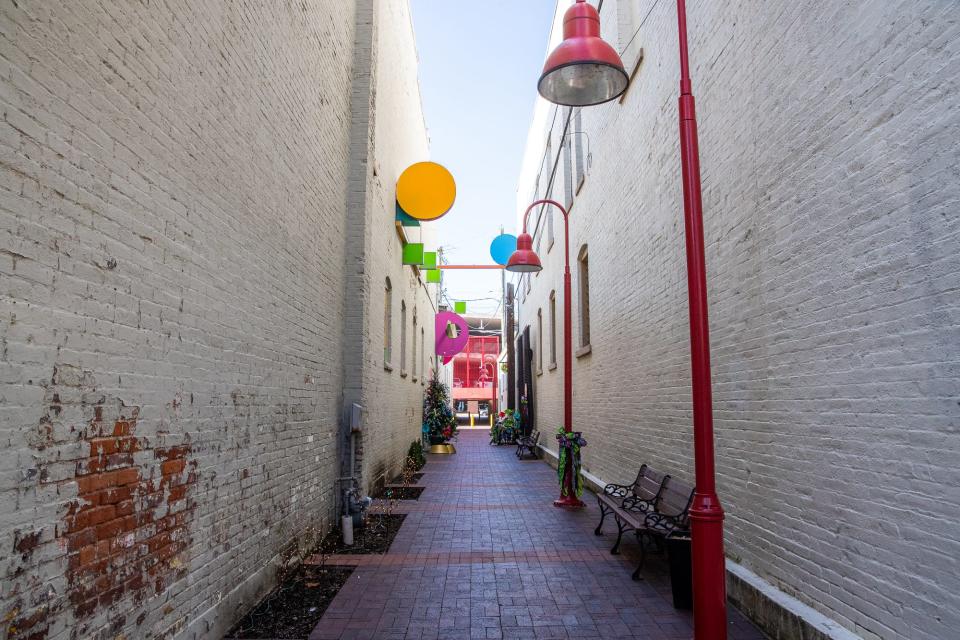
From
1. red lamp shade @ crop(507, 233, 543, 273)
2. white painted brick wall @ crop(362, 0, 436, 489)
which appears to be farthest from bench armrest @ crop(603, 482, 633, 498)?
red lamp shade @ crop(507, 233, 543, 273)

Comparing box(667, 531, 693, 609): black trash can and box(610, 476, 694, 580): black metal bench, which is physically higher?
box(610, 476, 694, 580): black metal bench

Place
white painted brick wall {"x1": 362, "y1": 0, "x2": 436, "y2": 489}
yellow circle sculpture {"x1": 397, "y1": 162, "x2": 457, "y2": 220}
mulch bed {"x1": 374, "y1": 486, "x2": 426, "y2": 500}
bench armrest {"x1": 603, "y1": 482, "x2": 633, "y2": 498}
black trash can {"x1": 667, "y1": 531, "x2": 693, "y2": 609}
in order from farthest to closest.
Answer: yellow circle sculpture {"x1": 397, "y1": 162, "x2": 457, "y2": 220} < mulch bed {"x1": 374, "y1": 486, "x2": 426, "y2": 500} < white painted brick wall {"x1": 362, "y1": 0, "x2": 436, "y2": 489} < bench armrest {"x1": 603, "y1": 482, "x2": 633, "y2": 498} < black trash can {"x1": 667, "y1": 531, "x2": 693, "y2": 609}

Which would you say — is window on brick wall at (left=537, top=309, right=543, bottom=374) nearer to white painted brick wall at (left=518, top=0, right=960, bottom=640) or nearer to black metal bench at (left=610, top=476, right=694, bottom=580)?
black metal bench at (left=610, top=476, right=694, bottom=580)

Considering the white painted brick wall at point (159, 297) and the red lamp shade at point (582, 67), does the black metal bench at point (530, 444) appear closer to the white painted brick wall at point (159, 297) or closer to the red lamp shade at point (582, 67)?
the white painted brick wall at point (159, 297)

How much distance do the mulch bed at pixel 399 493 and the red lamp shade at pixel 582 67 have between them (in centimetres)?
635

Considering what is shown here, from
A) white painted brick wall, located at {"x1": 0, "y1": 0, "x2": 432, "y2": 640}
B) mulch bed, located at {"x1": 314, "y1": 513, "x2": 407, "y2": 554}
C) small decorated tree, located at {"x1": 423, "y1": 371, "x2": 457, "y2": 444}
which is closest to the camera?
white painted brick wall, located at {"x1": 0, "y1": 0, "x2": 432, "y2": 640}

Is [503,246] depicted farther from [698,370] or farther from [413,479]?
[698,370]

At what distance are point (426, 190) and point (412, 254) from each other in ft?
7.86

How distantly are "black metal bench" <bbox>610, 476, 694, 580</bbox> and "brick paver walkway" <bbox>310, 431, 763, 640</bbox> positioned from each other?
431 millimetres

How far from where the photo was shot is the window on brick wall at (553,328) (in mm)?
15842

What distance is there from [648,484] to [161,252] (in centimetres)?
527

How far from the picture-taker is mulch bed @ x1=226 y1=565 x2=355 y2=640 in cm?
424

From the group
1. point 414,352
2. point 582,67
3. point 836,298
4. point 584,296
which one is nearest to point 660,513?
point 836,298

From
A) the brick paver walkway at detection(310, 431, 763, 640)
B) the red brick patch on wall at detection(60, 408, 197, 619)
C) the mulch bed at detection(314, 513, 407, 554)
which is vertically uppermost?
the red brick patch on wall at detection(60, 408, 197, 619)
